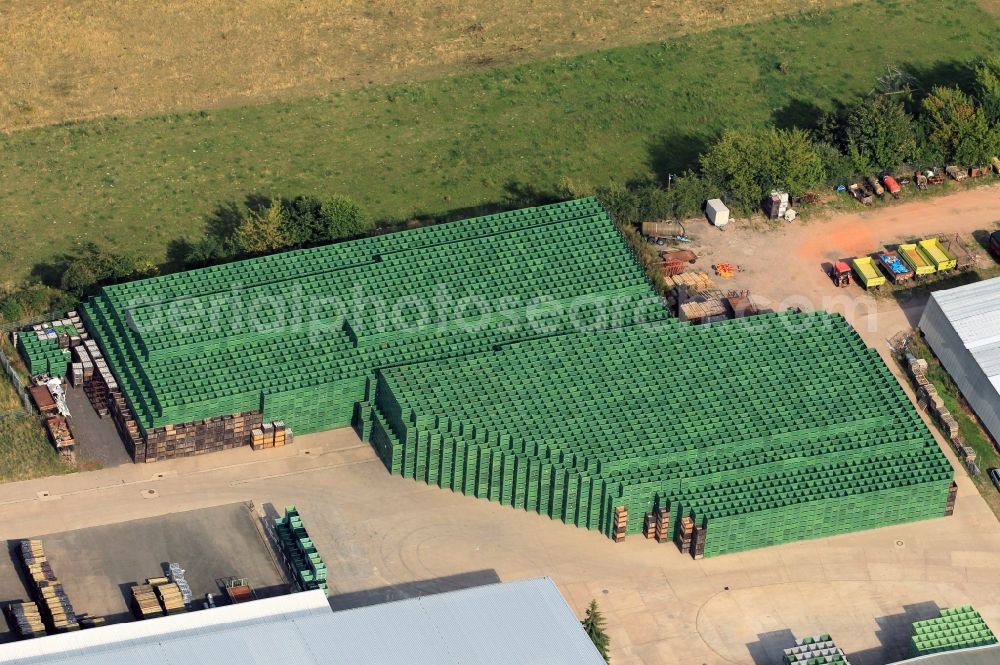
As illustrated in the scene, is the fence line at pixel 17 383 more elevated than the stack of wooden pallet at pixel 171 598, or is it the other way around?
the fence line at pixel 17 383

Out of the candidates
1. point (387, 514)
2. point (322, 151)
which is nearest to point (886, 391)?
point (387, 514)

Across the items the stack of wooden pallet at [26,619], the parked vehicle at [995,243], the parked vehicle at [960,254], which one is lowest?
the parked vehicle at [995,243]

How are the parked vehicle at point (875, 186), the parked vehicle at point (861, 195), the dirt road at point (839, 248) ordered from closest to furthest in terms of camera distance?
the dirt road at point (839, 248)
the parked vehicle at point (861, 195)
the parked vehicle at point (875, 186)

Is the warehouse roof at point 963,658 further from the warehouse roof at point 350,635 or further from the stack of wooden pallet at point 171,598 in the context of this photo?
the stack of wooden pallet at point 171,598

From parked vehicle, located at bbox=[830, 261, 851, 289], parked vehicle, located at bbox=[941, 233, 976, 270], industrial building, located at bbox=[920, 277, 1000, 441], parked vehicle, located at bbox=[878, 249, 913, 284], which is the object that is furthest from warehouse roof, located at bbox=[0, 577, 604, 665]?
parked vehicle, located at bbox=[941, 233, 976, 270]

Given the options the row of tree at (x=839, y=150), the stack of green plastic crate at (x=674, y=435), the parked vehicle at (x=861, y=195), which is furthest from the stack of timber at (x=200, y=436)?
the parked vehicle at (x=861, y=195)

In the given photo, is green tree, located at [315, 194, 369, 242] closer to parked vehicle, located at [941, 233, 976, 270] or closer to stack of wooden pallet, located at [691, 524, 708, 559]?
stack of wooden pallet, located at [691, 524, 708, 559]

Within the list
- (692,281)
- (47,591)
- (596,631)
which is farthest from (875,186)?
(47,591)

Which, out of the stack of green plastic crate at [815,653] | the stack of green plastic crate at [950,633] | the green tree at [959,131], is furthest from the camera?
the green tree at [959,131]
